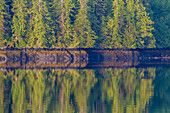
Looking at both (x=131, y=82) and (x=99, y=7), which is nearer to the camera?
(x=131, y=82)

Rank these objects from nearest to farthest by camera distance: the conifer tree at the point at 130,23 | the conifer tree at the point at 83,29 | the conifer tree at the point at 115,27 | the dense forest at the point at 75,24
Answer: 1. the dense forest at the point at 75,24
2. the conifer tree at the point at 83,29
3. the conifer tree at the point at 115,27
4. the conifer tree at the point at 130,23

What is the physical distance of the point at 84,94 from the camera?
21.0m

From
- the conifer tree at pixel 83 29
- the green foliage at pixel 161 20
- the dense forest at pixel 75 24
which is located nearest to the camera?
the dense forest at pixel 75 24

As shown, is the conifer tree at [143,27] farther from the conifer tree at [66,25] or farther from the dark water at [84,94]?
the dark water at [84,94]

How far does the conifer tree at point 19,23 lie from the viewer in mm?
60094

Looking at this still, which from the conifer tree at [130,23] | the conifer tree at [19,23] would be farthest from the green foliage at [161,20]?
the conifer tree at [19,23]

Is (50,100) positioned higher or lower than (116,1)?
lower

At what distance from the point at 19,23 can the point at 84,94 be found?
40694mm

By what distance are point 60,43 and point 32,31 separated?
386cm

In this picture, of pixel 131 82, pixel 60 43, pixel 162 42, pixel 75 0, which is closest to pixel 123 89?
pixel 131 82

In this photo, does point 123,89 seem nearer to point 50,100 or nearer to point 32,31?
point 50,100

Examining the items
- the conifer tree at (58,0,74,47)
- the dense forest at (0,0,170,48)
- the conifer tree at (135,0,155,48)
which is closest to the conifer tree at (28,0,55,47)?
the dense forest at (0,0,170,48)

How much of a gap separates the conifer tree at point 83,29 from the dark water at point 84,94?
105ft

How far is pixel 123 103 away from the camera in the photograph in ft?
61.3
